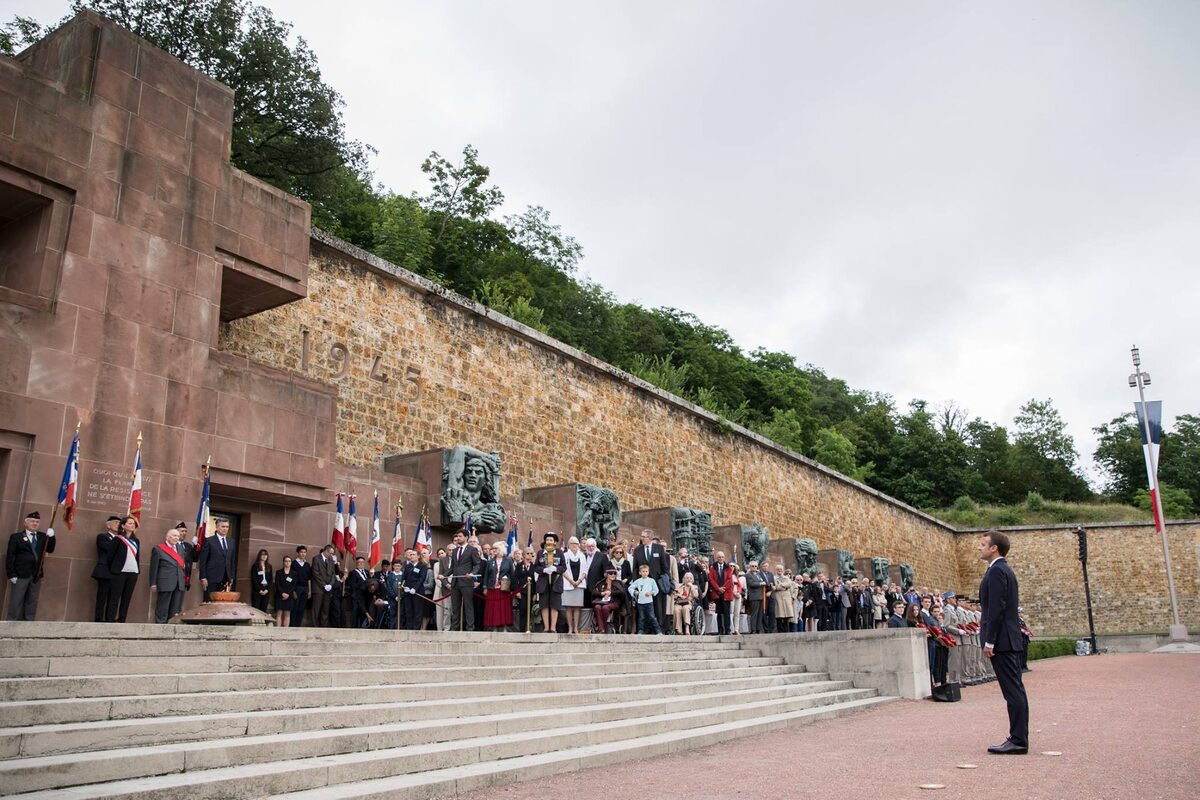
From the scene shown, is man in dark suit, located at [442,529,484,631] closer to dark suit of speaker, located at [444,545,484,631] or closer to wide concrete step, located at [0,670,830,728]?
dark suit of speaker, located at [444,545,484,631]

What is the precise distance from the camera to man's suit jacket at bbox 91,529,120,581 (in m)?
9.40

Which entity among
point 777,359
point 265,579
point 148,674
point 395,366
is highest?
point 777,359

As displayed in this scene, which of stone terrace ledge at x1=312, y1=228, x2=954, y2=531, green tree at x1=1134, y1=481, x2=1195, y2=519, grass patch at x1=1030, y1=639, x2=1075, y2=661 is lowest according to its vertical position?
grass patch at x1=1030, y1=639, x2=1075, y2=661

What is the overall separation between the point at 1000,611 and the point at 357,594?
27.2ft

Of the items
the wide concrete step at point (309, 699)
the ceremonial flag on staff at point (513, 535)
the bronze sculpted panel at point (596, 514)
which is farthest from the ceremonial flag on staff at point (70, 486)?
the bronze sculpted panel at point (596, 514)

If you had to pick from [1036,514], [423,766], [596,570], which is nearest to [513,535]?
[596,570]

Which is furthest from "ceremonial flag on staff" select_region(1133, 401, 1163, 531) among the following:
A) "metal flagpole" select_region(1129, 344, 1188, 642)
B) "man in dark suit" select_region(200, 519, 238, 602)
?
"man in dark suit" select_region(200, 519, 238, 602)

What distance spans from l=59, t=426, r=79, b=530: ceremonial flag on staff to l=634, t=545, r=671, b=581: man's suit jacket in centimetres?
734

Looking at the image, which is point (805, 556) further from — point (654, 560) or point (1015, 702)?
point (1015, 702)

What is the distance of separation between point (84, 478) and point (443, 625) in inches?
207

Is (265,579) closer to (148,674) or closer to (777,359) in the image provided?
(148,674)

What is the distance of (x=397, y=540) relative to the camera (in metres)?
13.3

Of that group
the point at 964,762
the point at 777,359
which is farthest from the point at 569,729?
the point at 777,359

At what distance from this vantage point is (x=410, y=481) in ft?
47.4
